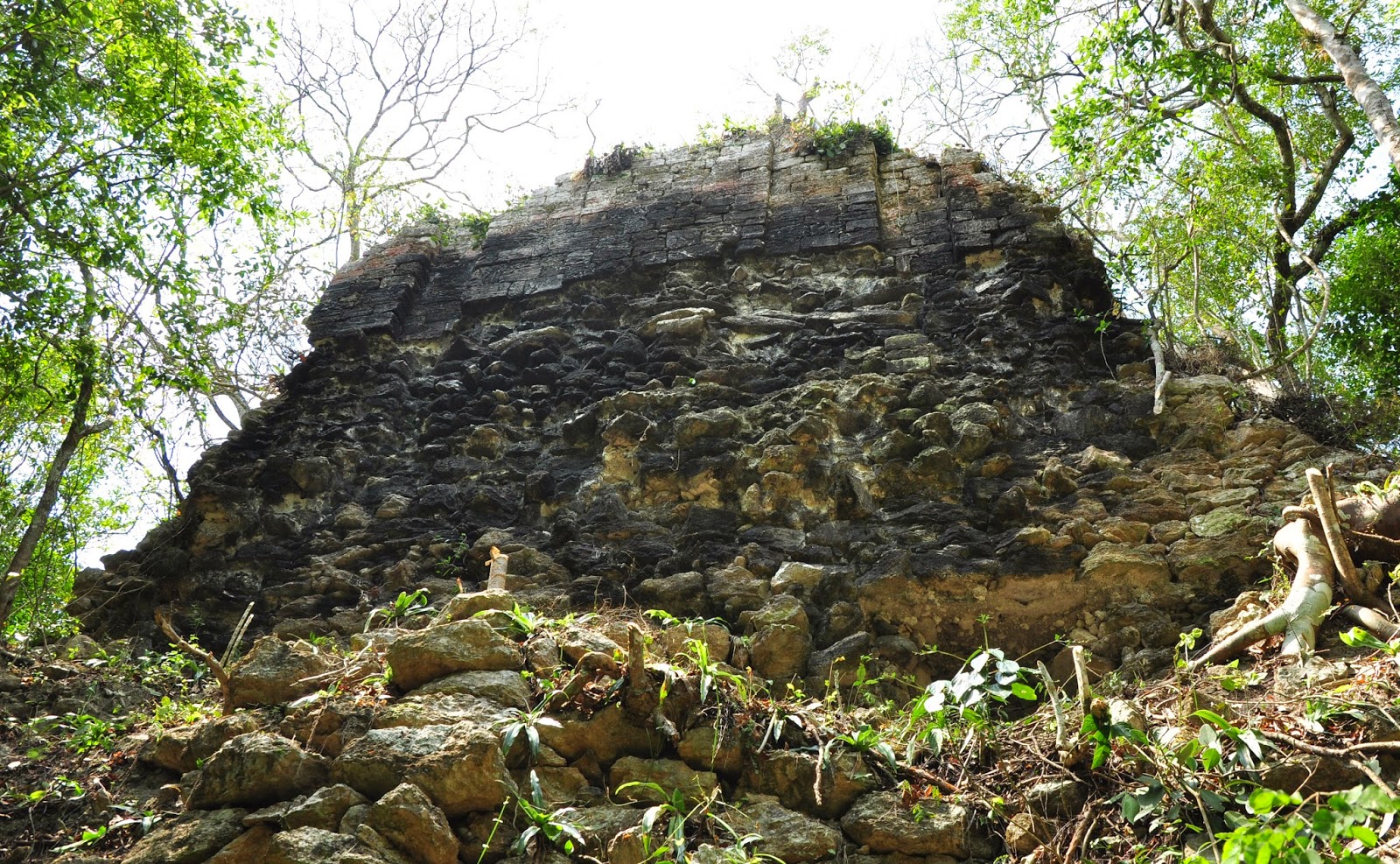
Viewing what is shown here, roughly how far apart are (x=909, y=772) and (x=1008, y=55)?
8.00m

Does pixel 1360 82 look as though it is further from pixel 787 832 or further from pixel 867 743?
pixel 787 832

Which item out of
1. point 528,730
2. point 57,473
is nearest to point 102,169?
point 57,473

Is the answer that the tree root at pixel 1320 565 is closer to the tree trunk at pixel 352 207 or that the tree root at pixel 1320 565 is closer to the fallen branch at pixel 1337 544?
the fallen branch at pixel 1337 544

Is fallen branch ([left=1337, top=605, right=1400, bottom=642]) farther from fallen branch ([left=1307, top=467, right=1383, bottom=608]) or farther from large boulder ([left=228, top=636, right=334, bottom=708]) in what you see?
large boulder ([left=228, top=636, right=334, bottom=708])

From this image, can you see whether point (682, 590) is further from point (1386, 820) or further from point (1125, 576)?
point (1386, 820)

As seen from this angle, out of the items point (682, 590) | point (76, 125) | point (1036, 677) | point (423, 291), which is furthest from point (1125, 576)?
point (76, 125)

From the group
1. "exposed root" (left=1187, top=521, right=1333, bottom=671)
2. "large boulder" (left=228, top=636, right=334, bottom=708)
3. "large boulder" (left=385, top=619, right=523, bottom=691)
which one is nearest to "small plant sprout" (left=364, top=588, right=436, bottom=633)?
"large boulder" (left=228, top=636, right=334, bottom=708)

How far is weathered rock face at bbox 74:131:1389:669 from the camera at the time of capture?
5168 mm

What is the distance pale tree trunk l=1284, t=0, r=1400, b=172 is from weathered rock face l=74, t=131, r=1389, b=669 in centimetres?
153

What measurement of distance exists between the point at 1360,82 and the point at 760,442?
3726 millimetres

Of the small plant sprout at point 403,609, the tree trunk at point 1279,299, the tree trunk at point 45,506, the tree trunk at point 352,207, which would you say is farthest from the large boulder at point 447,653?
the tree trunk at point 352,207

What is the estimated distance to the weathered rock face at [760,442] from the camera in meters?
5.17

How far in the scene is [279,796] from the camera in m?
3.36

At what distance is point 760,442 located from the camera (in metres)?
6.32
